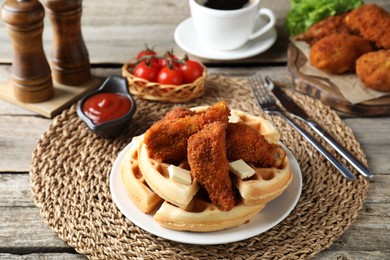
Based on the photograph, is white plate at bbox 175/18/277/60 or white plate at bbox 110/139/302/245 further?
white plate at bbox 175/18/277/60

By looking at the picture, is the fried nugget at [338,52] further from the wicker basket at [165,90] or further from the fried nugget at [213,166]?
the fried nugget at [213,166]

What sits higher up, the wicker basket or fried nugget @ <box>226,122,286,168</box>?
fried nugget @ <box>226,122,286,168</box>

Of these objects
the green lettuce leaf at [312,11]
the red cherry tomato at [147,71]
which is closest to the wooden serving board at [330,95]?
the green lettuce leaf at [312,11]

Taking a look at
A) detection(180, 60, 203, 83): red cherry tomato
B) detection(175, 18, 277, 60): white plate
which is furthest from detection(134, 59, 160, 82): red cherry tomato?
detection(175, 18, 277, 60): white plate

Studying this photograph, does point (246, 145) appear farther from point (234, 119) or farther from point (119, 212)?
point (119, 212)

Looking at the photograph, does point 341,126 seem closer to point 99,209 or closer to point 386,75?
point 386,75

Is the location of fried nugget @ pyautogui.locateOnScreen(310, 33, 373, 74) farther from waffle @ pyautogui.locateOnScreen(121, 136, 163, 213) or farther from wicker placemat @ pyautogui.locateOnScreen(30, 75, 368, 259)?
waffle @ pyautogui.locateOnScreen(121, 136, 163, 213)

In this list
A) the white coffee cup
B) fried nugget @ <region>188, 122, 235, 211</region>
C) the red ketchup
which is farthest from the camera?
the white coffee cup
